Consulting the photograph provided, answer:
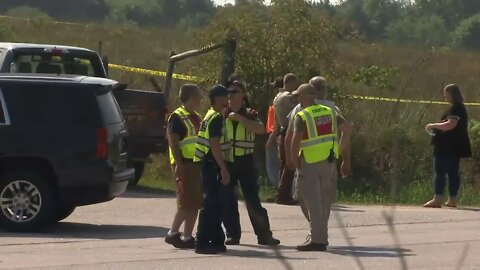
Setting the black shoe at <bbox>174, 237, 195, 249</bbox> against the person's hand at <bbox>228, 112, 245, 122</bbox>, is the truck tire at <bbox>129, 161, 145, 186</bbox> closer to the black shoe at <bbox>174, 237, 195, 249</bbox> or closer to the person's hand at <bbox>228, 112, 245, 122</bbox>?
the black shoe at <bbox>174, 237, 195, 249</bbox>

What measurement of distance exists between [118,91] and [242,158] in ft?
18.6

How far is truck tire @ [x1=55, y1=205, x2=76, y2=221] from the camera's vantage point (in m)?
14.2

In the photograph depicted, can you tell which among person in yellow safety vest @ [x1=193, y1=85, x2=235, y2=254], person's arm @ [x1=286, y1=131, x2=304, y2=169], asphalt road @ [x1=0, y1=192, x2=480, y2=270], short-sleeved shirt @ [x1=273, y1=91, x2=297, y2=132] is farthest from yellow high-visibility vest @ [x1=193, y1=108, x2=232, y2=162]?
short-sleeved shirt @ [x1=273, y1=91, x2=297, y2=132]

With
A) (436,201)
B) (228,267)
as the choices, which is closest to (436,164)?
(436,201)

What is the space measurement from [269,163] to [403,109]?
7.26m

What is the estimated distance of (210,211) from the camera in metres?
12.3

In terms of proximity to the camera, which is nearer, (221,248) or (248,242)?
(221,248)

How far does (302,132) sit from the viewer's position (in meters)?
12.4

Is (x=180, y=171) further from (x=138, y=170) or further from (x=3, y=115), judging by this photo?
(x=138, y=170)

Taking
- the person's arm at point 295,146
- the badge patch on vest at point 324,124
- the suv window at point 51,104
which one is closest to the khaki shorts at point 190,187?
the person's arm at point 295,146

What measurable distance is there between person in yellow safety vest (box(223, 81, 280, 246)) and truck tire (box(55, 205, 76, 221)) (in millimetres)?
2202

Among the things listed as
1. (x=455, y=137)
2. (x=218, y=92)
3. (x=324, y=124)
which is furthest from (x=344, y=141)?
(x=455, y=137)

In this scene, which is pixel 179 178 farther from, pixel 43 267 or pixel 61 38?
pixel 61 38

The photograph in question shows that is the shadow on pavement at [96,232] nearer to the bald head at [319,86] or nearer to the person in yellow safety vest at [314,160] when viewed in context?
the person in yellow safety vest at [314,160]
